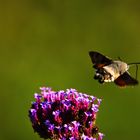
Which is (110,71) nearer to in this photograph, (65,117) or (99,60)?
(99,60)

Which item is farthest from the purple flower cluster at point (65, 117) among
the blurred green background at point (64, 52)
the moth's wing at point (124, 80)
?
the blurred green background at point (64, 52)

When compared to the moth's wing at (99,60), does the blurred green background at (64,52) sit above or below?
above

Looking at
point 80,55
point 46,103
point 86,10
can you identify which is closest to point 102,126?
point 80,55

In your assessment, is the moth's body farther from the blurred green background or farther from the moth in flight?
the blurred green background

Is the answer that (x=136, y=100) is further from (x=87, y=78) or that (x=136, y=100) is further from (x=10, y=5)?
(x=10, y=5)

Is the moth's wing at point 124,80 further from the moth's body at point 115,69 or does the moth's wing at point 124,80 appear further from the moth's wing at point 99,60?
the moth's wing at point 99,60

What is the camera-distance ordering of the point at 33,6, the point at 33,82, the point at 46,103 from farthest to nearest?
the point at 33,6
the point at 33,82
the point at 46,103
